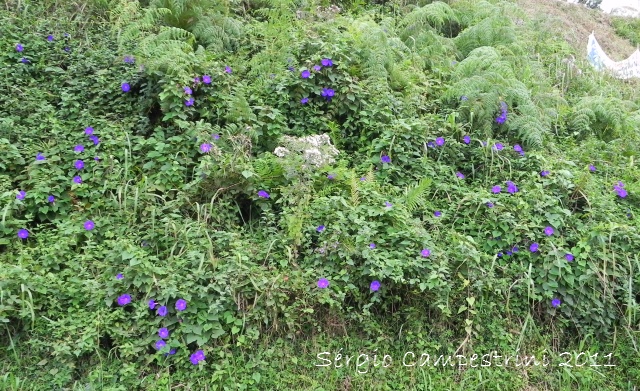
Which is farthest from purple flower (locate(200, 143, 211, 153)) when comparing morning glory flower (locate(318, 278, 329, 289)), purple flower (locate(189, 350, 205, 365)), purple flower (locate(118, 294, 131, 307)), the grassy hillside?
purple flower (locate(189, 350, 205, 365))

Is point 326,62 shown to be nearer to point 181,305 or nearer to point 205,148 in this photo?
point 205,148

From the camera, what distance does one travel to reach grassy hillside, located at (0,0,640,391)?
115 inches

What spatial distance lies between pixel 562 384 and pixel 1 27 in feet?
16.5

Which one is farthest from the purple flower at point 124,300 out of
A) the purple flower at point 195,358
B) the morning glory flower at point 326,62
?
the morning glory flower at point 326,62

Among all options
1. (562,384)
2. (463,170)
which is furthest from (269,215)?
(562,384)

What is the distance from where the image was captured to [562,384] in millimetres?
3105

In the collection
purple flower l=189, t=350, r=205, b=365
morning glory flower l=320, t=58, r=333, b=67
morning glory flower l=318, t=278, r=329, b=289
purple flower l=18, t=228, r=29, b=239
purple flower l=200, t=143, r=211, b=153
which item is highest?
morning glory flower l=320, t=58, r=333, b=67

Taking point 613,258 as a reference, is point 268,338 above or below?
below

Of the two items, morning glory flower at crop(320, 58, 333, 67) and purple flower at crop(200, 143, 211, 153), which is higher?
morning glory flower at crop(320, 58, 333, 67)

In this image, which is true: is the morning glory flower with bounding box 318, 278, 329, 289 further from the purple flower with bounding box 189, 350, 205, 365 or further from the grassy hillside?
the purple flower with bounding box 189, 350, 205, 365

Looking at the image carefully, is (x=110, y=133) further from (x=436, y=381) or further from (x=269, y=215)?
(x=436, y=381)

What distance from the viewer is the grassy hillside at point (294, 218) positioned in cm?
293

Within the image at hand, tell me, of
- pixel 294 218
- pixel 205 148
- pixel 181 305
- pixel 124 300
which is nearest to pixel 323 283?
pixel 294 218

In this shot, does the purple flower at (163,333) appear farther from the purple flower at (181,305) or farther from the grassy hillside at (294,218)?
the purple flower at (181,305)
